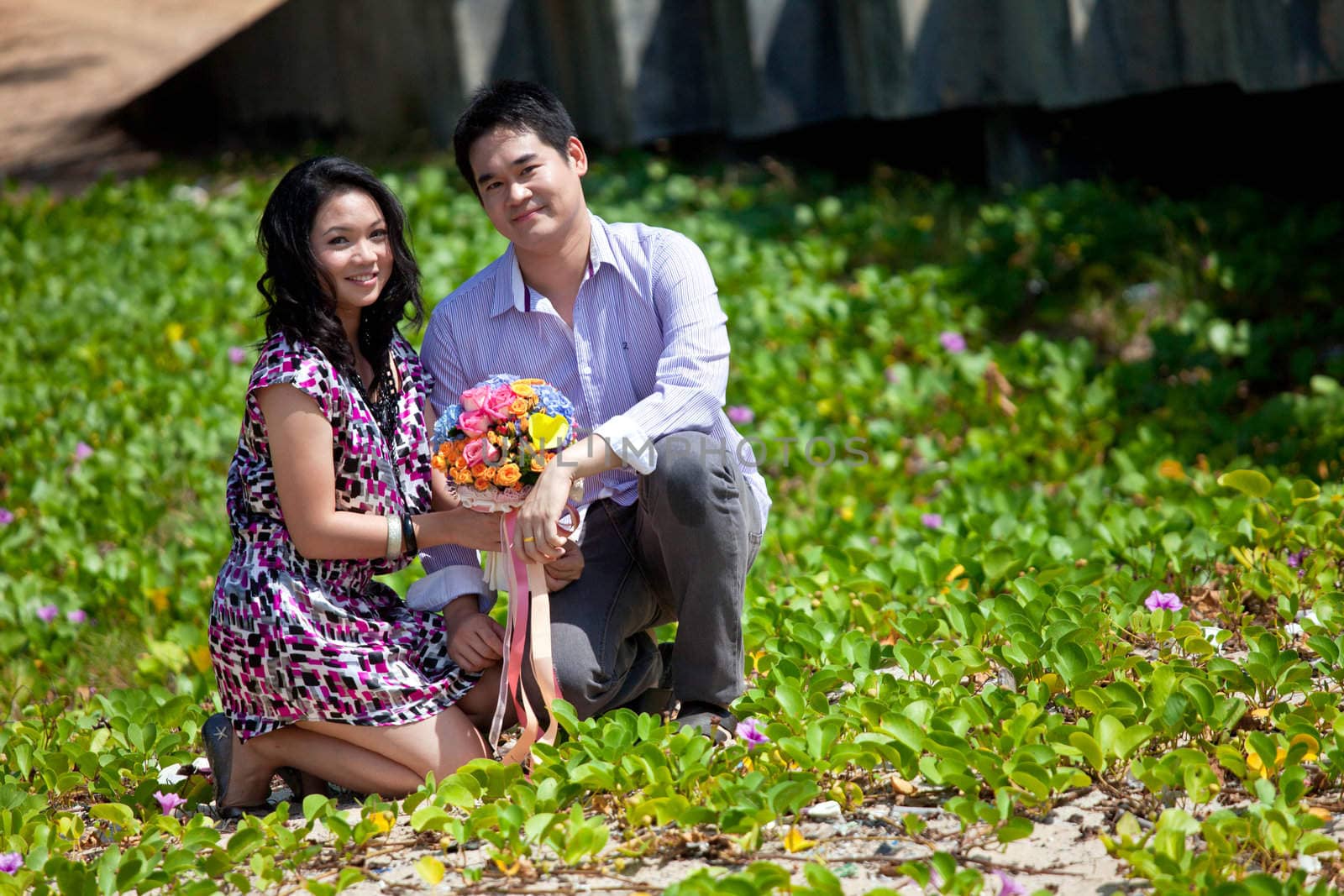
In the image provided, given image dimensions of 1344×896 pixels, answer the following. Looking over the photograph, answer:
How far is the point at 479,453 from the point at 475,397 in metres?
0.11

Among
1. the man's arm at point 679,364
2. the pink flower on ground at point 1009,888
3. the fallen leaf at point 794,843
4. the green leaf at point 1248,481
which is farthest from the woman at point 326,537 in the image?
the green leaf at point 1248,481

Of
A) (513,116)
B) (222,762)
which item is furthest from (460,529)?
(513,116)

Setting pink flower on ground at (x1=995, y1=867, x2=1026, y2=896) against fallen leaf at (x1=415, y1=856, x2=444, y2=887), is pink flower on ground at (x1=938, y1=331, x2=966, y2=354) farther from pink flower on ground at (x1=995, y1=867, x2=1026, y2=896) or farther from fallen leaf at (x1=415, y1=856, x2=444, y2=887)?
fallen leaf at (x1=415, y1=856, x2=444, y2=887)

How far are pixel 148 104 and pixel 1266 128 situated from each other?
319 inches

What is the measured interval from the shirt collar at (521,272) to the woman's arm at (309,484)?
0.48 m

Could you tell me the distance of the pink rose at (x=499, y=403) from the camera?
2617mm

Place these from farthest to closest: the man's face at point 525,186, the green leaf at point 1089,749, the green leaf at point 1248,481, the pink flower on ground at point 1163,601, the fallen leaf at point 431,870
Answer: the green leaf at point 1248,481, the pink flower on ground at point 1163,601, the man's face at point 525,186, the green leaf at point 1089,749, the fallen leaf at point 431,870

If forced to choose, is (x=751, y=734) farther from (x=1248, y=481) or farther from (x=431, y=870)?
(x=1248, y=481)

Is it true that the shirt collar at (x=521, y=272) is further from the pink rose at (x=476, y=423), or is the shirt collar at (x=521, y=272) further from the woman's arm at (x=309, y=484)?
the woman's arm at (x=309, y=484)

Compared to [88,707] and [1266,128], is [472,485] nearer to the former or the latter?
[88,707]

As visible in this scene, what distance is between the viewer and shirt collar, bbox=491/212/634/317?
2926 millimetres

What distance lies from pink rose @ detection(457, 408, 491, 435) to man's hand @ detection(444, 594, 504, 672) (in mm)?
464

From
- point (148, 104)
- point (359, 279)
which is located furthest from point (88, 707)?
point (148, 104)

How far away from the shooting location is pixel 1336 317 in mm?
5129
